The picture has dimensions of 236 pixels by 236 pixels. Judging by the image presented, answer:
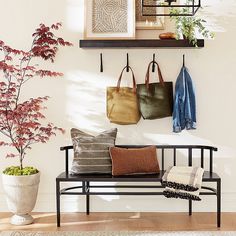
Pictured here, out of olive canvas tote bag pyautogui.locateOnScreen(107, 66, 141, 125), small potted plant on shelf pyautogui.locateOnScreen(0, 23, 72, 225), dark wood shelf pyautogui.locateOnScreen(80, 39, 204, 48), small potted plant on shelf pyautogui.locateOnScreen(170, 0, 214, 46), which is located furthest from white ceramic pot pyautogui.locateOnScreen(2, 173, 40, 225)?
small potted plant on shelf pyautogui.locateOnScreen(170, 0, 214, 46)

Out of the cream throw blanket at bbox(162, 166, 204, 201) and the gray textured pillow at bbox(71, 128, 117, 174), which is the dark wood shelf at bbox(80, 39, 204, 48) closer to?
the gray textured pillow at bbox(71, 128, 117, 174)

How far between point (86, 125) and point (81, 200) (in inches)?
30.0

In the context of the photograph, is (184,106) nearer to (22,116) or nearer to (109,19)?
(109,19)

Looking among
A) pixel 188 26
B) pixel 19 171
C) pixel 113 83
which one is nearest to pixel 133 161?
pixel 113 83

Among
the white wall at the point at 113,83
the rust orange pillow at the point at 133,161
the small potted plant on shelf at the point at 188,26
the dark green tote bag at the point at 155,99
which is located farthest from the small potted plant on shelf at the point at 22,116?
the small potted plant on shelf at the point at 188,26

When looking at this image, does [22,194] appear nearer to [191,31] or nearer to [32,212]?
[32,212]

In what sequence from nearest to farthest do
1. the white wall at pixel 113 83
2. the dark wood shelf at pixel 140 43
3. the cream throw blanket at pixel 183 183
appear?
the cream throw blanket at pixel 183 183 → the dark wood shelf at pixel 140 43 → the white wall at pixel 113 83

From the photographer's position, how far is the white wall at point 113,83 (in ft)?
14.9

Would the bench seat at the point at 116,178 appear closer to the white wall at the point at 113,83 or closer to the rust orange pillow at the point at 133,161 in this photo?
the rust orange pillow at the point at 133,161

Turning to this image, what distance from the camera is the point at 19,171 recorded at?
4215 millimetres

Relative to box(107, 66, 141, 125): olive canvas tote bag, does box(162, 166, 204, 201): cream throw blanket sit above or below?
below

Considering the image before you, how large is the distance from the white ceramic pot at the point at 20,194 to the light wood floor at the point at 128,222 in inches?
4.8

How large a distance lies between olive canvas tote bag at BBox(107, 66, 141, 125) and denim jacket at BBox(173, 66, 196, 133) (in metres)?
0.38

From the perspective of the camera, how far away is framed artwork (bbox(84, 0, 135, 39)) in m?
4.46
